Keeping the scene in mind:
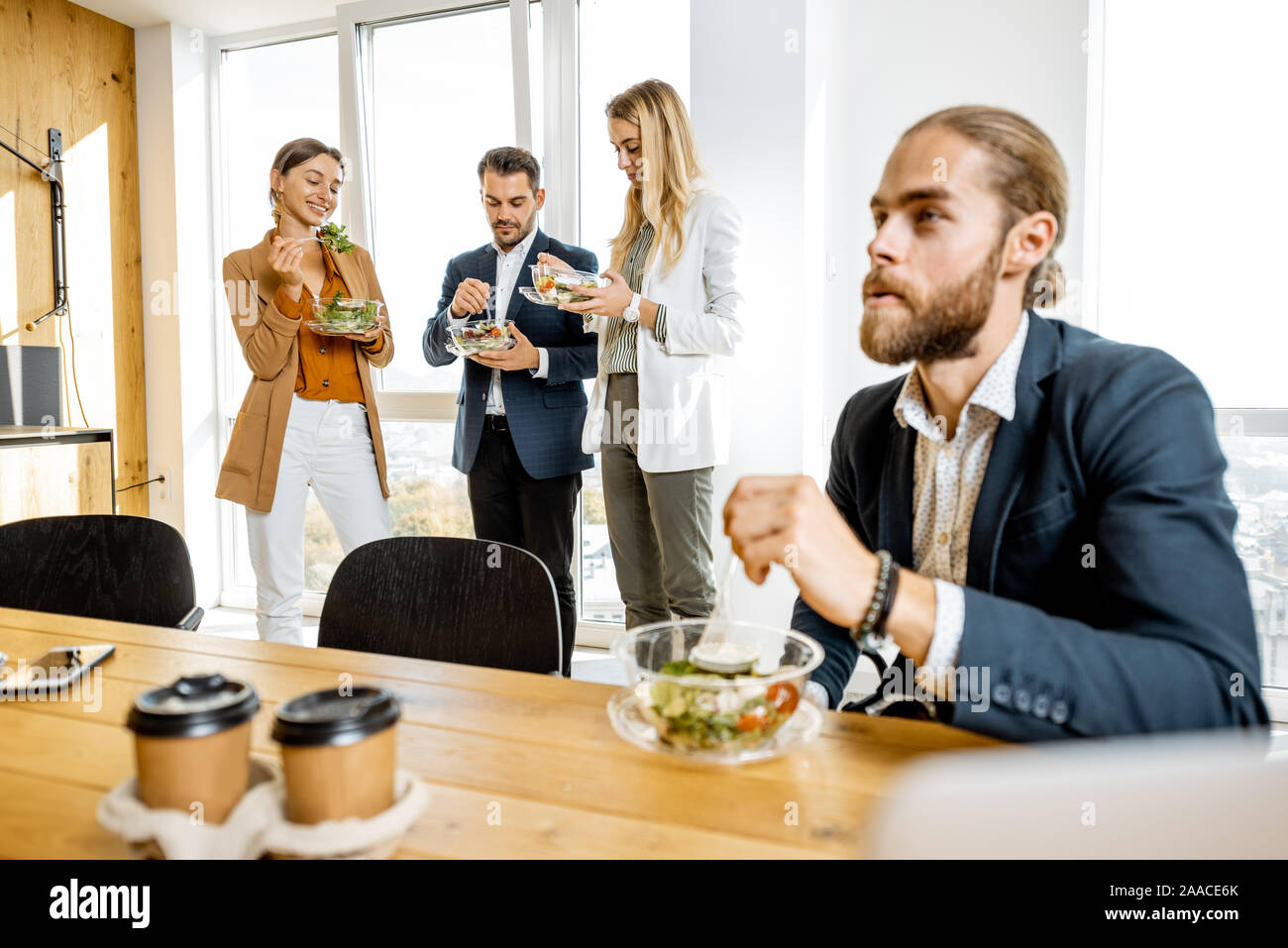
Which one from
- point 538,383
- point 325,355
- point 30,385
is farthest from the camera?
point 30,385

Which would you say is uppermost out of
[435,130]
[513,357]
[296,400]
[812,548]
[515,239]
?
[435,130]

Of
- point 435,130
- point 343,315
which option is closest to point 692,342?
point 343,315

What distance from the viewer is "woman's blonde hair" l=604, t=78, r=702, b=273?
2422 mm

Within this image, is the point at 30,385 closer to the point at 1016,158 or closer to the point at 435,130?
the point at 435,130

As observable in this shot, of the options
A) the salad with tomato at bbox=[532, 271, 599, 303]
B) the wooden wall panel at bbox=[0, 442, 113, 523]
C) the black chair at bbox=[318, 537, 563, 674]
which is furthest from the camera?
the wooden wall panel at bbox=[0, 442, 113, 523]

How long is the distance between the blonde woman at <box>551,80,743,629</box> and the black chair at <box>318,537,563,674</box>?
3.45 feet

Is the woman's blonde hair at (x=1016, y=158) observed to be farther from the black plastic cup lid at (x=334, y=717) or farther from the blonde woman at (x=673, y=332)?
the blonde woman at (x=673, y=332)

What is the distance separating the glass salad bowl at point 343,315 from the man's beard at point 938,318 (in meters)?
1.73

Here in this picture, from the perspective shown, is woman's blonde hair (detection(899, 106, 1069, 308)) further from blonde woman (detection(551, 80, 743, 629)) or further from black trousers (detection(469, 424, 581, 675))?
black trousers (detection(469, 424, 581, 675))

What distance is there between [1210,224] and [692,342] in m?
1.63

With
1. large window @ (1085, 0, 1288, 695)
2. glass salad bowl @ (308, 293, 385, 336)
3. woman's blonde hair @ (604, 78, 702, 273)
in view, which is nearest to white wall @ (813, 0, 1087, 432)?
large window @ (1085, 0, 1288, 695)

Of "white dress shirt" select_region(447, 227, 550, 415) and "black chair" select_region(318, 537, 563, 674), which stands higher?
"white dress shirt" select_region(447, 227, 550, 415)

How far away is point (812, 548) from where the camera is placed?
853mm
